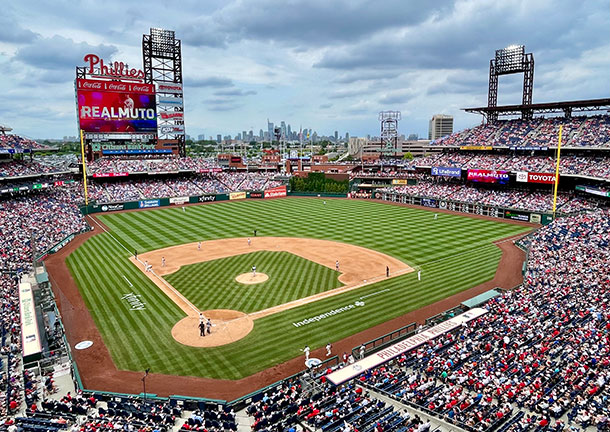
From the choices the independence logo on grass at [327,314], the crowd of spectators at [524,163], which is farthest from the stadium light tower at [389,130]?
the independence logo on grass at [327,314]

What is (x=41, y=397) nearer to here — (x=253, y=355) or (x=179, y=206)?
(x=253, y=355)

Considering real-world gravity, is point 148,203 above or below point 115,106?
below

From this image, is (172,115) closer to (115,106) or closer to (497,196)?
(115,106)

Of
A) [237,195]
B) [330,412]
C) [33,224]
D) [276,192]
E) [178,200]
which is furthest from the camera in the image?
[276,192]

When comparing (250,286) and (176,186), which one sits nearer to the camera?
(250,286)

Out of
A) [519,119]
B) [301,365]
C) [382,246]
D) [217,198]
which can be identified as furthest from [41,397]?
[519,119]

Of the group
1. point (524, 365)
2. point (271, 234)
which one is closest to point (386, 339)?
point (524, 365)

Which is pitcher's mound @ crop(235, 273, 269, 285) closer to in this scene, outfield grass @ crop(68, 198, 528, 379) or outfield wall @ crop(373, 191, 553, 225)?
outfield grass @ crop(68, 198, 528, 379)
